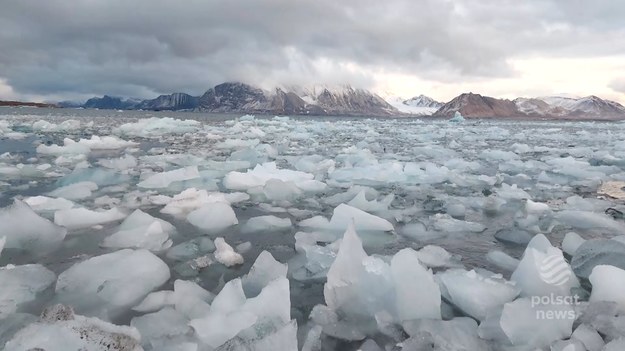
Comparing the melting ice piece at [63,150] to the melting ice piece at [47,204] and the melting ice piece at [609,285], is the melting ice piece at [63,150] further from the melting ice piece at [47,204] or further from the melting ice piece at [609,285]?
the melting ice piece at [609,285]

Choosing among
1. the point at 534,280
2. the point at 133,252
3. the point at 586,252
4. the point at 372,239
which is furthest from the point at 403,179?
the point at 133,252

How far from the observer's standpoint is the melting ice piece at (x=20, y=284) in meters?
2.41

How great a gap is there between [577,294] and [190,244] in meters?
2.77

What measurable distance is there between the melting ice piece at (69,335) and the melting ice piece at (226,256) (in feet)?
3.91

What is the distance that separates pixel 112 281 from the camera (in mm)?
2699

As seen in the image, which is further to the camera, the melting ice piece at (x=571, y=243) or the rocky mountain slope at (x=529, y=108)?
the rocky mountain slope at (x=529, y=108)

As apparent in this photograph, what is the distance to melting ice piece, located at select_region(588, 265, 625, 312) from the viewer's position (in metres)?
2.36

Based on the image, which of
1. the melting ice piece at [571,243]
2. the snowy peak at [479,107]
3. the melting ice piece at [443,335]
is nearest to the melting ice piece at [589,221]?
the melting ice piece at [571,243]

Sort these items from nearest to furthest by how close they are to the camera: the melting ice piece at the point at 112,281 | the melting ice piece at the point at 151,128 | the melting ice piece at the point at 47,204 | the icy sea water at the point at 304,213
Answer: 1. the melting ice piece at the point at 112,281
2. the icy sea water at the point at 304,213
3. the melting ice piece at the point at 47,204
4. the melting ice piece at the point at 151,128

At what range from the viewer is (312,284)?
2.86 meters

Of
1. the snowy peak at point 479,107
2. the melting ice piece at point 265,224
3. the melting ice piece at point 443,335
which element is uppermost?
the snowy peak at point 479,107

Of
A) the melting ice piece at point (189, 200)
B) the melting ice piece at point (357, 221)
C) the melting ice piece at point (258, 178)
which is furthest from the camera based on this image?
the melting ice piece at point (258, 178)

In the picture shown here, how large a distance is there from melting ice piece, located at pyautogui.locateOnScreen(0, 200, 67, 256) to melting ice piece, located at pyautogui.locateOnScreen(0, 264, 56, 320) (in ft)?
1.92

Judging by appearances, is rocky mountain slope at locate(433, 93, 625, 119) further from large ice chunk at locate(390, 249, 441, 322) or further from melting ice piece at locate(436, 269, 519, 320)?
large ice chunk at locate(390, 249, 441, 322)
